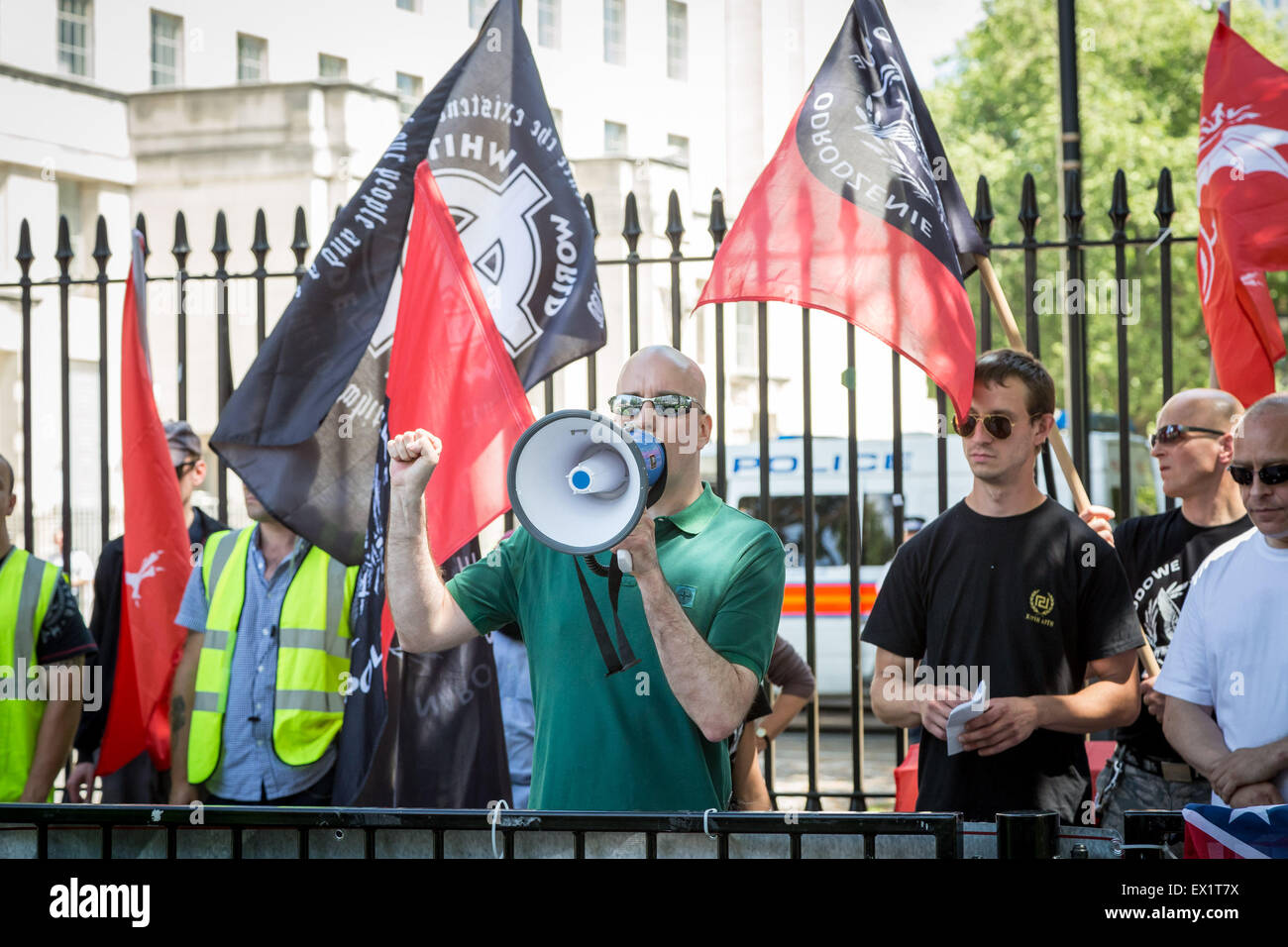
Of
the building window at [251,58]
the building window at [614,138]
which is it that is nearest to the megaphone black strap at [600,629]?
the building window at [251,58]

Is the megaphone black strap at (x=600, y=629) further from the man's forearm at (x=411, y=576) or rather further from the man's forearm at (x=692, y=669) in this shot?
the man's forearm at (x=411, y=576)

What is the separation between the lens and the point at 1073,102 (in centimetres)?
636

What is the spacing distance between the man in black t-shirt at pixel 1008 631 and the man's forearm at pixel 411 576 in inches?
53.4

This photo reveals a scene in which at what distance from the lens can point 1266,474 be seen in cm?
361

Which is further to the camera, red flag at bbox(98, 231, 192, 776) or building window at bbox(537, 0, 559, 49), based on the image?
building window at bbox(537, 0, 559, 49)

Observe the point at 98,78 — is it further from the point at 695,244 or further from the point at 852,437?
the point at 852,437

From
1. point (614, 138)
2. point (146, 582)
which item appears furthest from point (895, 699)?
point (614, 138)

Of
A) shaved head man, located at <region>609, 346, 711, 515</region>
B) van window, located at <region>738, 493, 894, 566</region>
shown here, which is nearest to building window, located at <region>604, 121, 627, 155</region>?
van window, located at <region>738, 493, 894, 566</region>

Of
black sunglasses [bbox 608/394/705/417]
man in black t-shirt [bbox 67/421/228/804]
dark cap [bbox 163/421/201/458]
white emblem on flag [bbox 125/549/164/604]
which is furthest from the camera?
dark cap [bbox 163/421/201/458]

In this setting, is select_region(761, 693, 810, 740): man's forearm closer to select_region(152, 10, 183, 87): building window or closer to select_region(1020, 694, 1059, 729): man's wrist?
select_region(1020, 694, 1059, 729): man's wrist

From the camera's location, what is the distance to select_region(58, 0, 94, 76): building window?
2516 centimetres

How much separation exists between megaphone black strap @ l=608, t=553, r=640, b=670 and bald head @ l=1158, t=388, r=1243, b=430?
2.33 m

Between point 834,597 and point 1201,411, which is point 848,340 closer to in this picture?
point 1201,411

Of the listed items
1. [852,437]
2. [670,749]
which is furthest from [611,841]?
[852,437]
